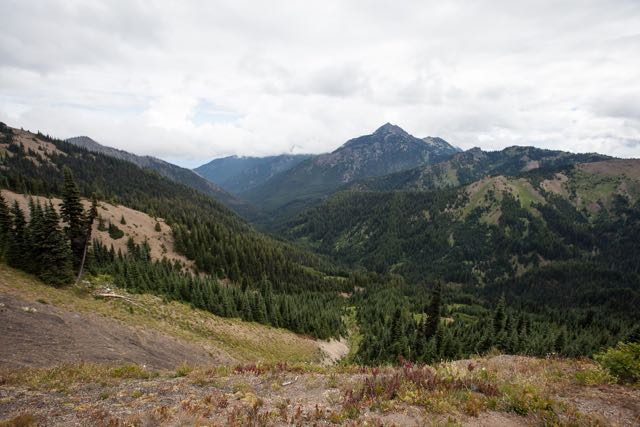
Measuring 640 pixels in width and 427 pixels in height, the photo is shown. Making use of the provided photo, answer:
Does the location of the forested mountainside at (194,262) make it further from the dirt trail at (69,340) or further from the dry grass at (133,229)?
the dirt trail at (69,340)

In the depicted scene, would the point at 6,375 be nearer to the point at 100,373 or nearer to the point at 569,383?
the point at 100,373

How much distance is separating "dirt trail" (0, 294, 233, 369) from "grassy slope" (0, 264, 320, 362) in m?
3.42

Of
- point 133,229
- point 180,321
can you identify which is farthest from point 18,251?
point 133,229

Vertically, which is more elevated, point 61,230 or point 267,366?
point 61,230

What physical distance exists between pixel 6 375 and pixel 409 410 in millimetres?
20752

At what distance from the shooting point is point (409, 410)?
38.4 feet

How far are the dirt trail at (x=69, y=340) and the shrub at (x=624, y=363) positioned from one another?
30.1 m

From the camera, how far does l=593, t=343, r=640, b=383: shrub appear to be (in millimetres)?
13516

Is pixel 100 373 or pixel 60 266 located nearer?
pixel 100 373

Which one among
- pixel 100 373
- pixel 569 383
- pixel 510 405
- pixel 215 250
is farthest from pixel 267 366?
pixel 215 250

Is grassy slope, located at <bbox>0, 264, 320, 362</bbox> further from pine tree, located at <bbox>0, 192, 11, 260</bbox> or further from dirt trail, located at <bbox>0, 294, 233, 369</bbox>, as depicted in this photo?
pine tree, located at <bbox>0, 192, 11, 260</bbox>

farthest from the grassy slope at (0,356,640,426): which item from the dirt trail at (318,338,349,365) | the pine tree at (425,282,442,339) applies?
the dirt trail at (318,338,349,365)

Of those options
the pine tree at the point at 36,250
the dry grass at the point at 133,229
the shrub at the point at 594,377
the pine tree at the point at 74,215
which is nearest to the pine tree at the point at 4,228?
the pine tree at the point at 36,250

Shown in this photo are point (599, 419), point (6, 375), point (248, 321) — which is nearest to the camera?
point (599, 419)
